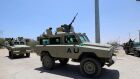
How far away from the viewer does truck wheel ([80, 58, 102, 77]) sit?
1017cm

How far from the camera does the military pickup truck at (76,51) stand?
10.2 metres

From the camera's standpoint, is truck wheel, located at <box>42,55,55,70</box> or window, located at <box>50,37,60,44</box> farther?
truck wheel, located at <box>42,55,55,70</box>

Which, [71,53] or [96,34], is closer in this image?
[71,53]

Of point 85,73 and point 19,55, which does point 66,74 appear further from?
point 19,55

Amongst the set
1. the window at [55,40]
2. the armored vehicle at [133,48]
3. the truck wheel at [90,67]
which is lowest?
the truck wheel at [90,67]

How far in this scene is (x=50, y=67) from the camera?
12.5 m

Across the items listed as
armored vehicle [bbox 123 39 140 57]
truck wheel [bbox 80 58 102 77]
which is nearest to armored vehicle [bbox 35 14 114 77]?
truck wheel [bbox 80 58 102 77]

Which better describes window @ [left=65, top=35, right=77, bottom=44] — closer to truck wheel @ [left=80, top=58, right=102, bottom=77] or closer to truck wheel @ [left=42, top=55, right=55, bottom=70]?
truck wheel @ [left=80, top=58, right=102, bottom=77]

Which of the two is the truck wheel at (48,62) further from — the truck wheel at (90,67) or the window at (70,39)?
the truck wheel at (90,67)

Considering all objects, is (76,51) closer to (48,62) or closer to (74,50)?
(74,50)

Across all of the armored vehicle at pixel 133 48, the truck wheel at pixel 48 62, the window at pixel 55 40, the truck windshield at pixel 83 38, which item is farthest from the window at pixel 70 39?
the armored vehicle at pixel 133 48

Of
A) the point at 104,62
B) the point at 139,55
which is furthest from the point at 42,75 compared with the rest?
the point at 139,55


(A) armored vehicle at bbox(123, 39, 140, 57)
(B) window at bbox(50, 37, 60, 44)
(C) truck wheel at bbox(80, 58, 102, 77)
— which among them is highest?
(B) window at bbox(50, 37, 60, 44)

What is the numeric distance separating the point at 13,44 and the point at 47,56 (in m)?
9.41
